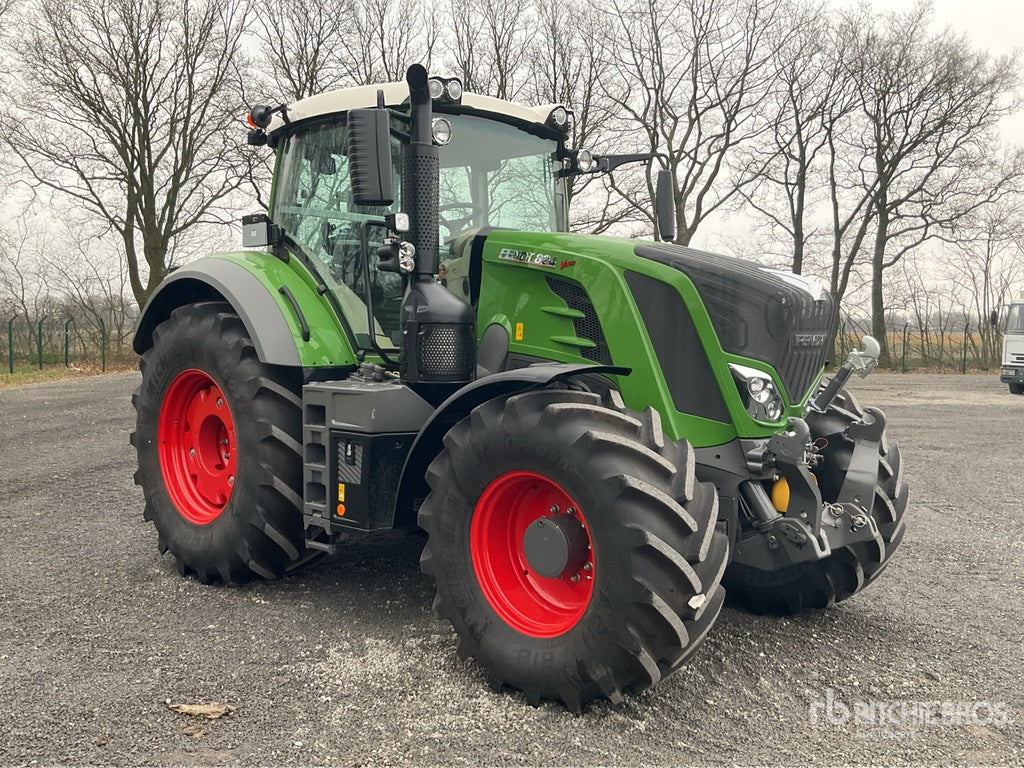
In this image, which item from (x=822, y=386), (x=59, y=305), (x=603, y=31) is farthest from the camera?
(x=603, y=31)

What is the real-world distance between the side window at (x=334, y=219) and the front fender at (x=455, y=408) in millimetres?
819

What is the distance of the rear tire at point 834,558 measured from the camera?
4.18m

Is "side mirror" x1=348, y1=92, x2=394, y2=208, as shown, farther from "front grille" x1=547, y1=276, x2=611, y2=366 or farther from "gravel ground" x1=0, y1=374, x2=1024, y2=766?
"gravel ground" x1=0, y1=374, x2=1024, y2=766

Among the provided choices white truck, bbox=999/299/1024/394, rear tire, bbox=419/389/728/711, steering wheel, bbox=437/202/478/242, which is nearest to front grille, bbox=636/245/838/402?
rear tire, bbox=419/389/728/711

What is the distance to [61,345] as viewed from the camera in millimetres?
24188

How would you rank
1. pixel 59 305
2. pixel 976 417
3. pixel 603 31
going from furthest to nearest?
pixel 603 31 < pixel 59 305 < pixel 976 417

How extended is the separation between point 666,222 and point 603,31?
2418cm

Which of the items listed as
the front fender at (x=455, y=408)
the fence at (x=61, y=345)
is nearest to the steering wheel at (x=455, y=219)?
the front fender at (x=455, y=408)

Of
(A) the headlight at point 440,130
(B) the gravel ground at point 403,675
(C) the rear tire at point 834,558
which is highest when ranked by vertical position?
(A) the headlight at point 440,130

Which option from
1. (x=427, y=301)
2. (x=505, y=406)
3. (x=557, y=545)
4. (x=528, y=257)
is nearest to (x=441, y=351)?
(x=427, y=301)

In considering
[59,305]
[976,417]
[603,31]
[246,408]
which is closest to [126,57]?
[59,305]

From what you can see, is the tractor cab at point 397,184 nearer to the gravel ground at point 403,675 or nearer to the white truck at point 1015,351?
the gravel ground at point 403,675

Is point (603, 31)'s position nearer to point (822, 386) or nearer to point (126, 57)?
point (126, 57)

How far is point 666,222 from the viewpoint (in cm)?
544
